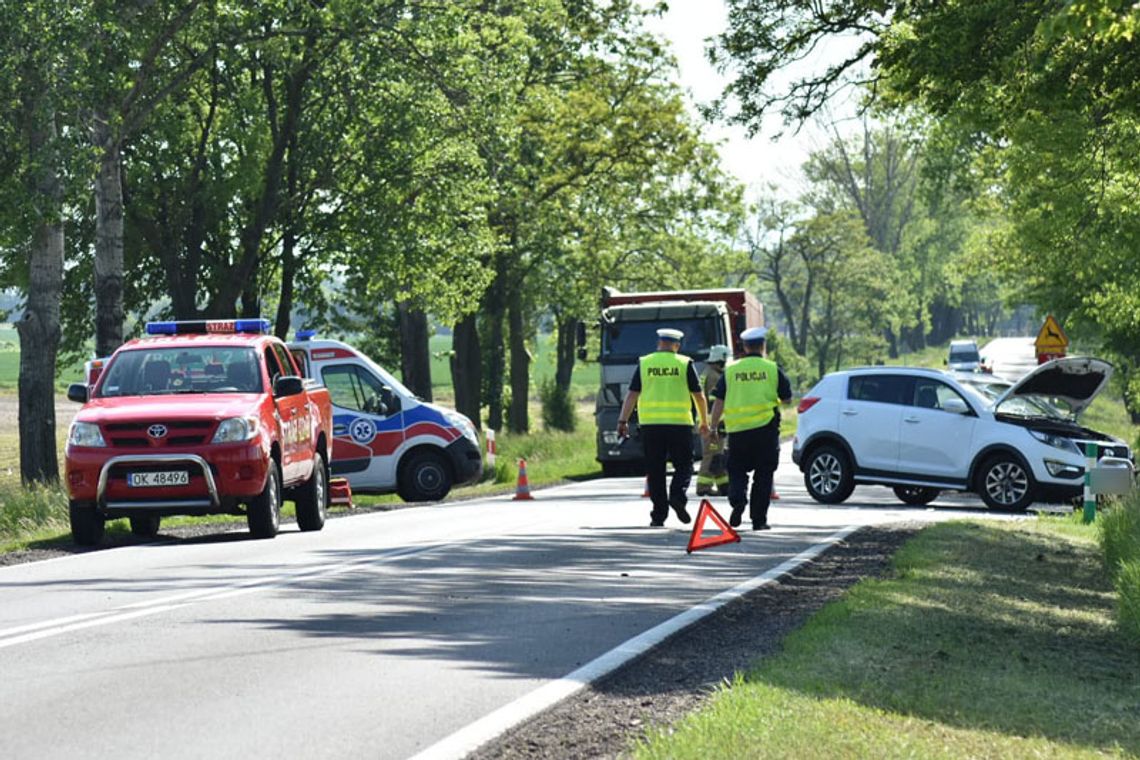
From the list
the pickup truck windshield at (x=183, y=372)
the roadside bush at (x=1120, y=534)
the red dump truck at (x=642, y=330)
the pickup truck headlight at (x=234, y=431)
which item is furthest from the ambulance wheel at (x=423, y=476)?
the roadside bush at (x=1120, y=534)

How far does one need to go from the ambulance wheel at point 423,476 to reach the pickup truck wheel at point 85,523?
9.79 m

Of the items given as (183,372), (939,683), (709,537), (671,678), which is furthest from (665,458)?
(939,683)

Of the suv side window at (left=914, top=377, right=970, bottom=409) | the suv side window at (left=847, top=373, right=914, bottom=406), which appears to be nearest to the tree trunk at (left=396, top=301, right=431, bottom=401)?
the suv side window at (left=847, top=373, right=914, bottom=406)

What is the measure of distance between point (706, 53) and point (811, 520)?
19.5ft

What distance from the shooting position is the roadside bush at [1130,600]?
35.7 feet

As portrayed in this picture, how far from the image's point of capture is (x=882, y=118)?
1070 inches

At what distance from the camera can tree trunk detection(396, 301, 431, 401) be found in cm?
4300

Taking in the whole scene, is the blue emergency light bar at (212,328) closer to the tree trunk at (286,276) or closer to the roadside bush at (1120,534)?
the roadside bush at (1120,534)

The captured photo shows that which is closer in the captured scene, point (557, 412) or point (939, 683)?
point (939, 683)

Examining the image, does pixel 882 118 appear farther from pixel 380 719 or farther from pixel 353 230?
pixel 380 719

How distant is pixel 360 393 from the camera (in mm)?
26500

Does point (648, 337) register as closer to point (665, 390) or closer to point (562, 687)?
point (665, 390)

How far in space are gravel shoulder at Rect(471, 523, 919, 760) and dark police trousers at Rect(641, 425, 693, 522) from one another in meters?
3.68

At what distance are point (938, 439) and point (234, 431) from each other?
1075cm
